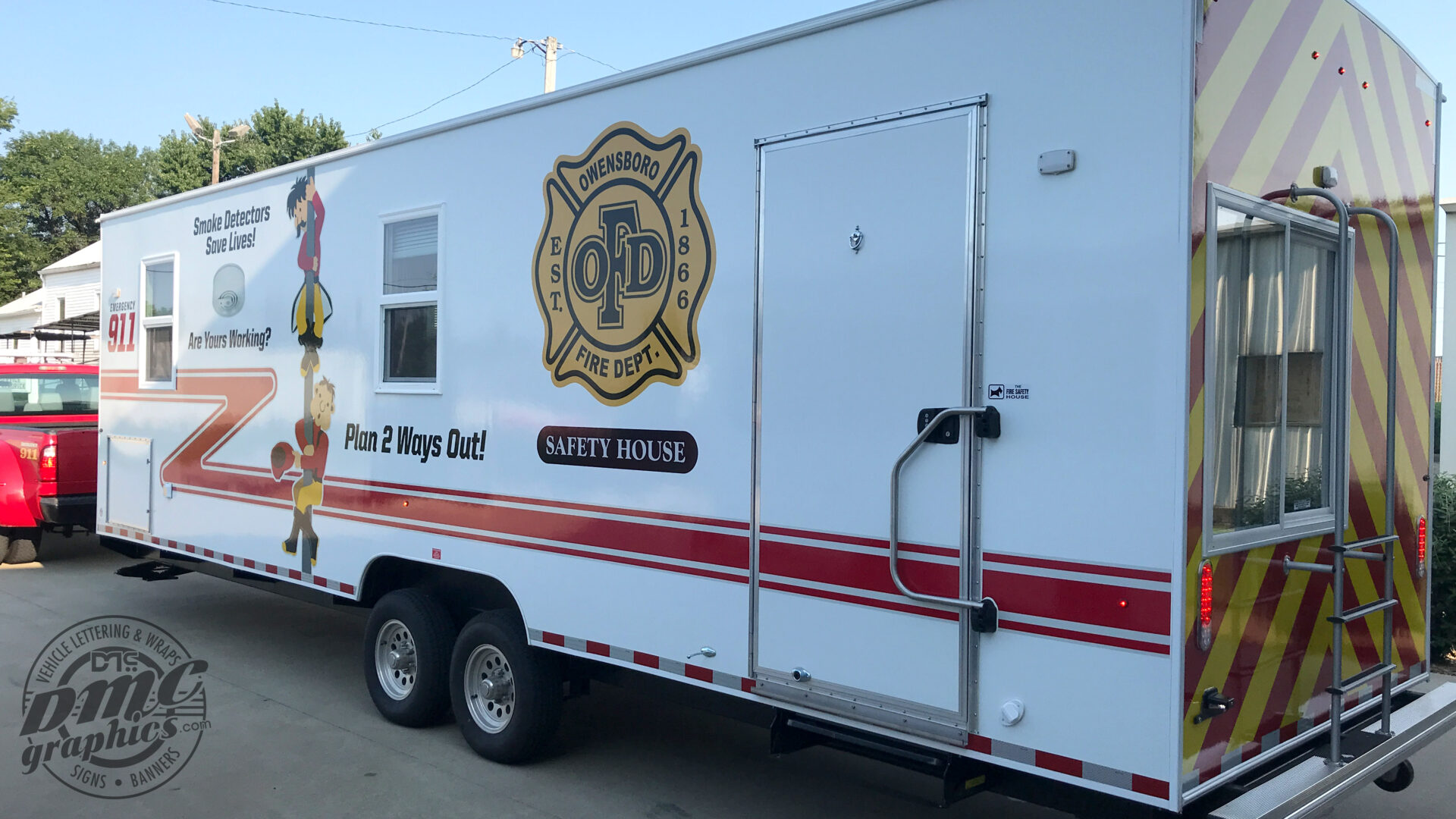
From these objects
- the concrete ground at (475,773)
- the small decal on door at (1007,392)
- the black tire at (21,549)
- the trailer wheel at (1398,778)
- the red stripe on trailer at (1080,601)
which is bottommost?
the concrete ground at (475,773)

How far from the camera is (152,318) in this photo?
7.80 m

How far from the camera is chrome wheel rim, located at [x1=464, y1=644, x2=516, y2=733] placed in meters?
5.27

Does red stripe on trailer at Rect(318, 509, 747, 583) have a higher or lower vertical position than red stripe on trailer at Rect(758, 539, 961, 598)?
lower

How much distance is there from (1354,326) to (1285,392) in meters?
0.64

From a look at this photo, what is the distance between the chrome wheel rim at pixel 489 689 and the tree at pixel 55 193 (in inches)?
2137

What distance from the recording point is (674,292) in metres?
4.45

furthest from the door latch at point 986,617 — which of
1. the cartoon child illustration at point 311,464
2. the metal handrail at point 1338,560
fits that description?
the cartoon child illustration at point 311,464

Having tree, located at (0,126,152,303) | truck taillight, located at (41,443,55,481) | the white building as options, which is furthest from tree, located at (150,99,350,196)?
truck taillight, located at (41,443,55,481)

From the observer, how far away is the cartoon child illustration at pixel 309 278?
20.6 ft

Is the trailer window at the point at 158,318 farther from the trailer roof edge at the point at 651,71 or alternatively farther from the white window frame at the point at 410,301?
the white window frame at the point at 410,301

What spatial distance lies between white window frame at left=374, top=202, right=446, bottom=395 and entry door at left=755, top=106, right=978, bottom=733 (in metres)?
2.18

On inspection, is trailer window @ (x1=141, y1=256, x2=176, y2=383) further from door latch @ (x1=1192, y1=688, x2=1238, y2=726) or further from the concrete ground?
door latch @ (x1=1192, y1=688, x2=1238, y2=726)

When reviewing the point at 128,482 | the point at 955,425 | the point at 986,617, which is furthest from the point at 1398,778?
the point at 128,482

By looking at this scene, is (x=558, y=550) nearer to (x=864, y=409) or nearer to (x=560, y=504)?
(x=560, y=504)
